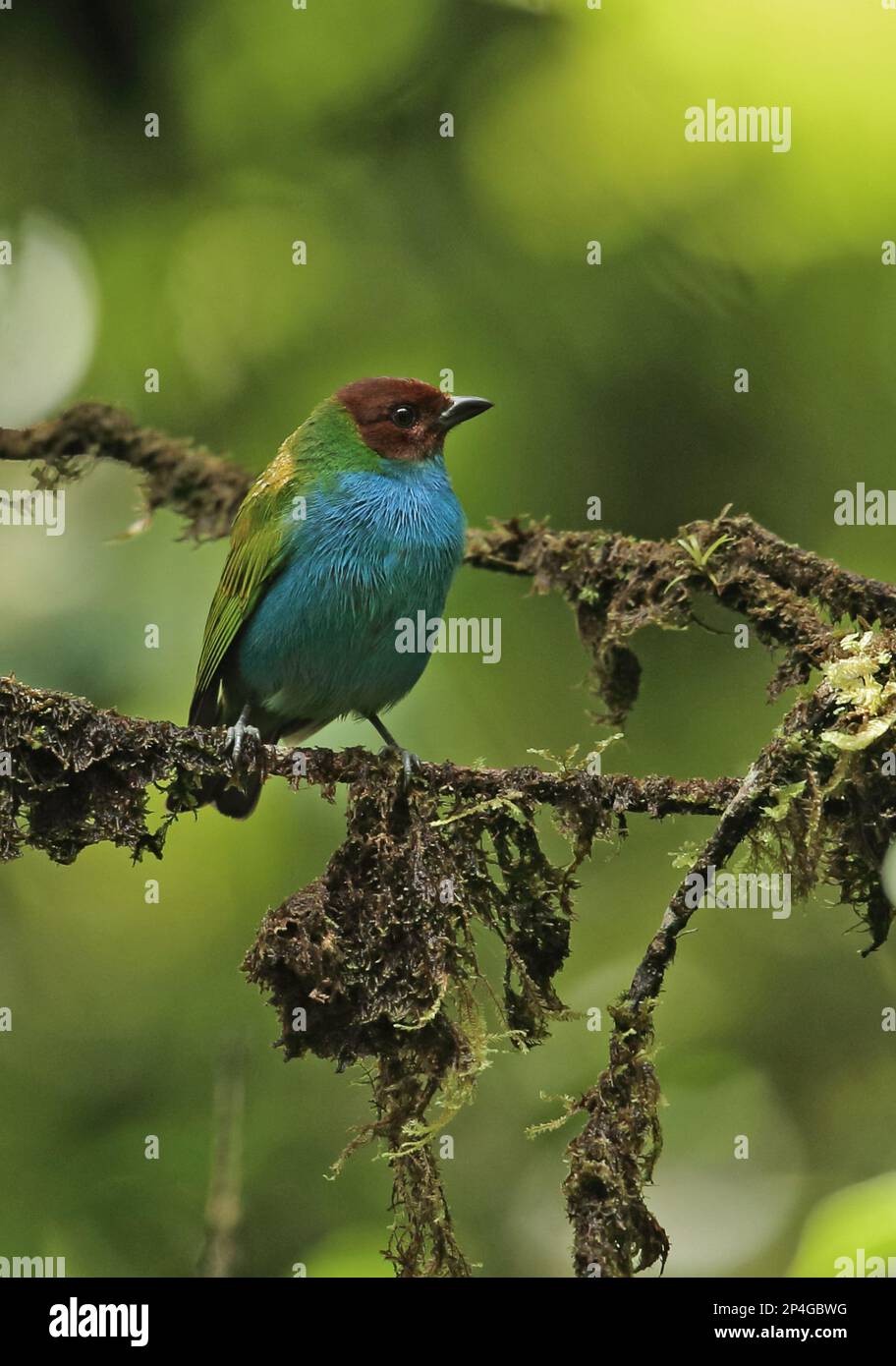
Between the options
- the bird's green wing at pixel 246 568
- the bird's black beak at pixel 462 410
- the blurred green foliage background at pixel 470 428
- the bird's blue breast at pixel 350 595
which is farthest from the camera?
the blurred green foliage background at pixel 470 428

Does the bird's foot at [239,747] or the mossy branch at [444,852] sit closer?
the mossy branch at [444,852]

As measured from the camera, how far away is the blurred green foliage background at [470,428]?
5.48 metres

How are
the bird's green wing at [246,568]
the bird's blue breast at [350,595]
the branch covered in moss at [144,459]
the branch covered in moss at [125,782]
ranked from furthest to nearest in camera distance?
1. the branch covered in moss at [144,459]
2. the bird's green wing at [246,568]
3. the bird's blue breast at [350,595]
4. the branch covered in moss at [125,782]

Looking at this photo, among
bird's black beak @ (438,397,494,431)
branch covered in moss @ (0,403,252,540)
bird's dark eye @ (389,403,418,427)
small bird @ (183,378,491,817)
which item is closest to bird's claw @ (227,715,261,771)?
small bird @ (183,378,491,817)

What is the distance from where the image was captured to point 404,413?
492 cm

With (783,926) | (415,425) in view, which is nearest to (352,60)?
(415,425)

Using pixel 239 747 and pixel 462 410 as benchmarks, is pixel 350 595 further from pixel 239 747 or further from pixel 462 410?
pixel 239 747

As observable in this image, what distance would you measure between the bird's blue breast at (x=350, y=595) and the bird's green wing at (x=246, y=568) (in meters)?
0.04

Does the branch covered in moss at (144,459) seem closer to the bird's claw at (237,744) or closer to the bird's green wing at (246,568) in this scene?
the bird's green wing at (246,568)

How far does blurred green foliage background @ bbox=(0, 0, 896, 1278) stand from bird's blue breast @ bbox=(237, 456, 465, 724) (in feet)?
Answer: 2.10

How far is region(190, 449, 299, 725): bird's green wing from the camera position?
180 inches

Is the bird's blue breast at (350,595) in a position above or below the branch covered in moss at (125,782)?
above

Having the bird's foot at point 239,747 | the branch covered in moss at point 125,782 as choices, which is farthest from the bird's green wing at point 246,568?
the branch covered in moss at point 125,782

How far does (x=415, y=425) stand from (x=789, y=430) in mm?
1920
